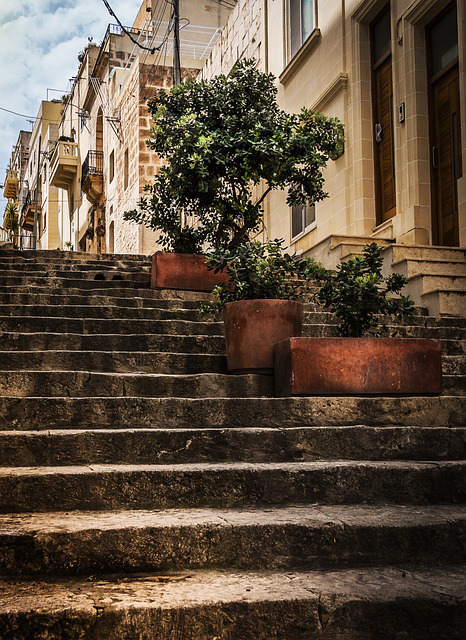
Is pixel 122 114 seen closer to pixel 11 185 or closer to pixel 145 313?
pixel 145 313

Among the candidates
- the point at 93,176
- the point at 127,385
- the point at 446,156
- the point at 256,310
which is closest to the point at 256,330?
the point at 256,310

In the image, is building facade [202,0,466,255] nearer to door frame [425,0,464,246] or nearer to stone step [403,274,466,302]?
door frame [425,0,464,246]

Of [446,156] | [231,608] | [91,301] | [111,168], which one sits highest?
[111,168]

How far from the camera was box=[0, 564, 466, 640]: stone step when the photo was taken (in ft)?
8.02

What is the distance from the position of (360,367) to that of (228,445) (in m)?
1.07

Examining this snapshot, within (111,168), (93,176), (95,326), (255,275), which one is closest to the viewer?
(255,275)

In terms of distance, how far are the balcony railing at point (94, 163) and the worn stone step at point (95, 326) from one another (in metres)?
25.4

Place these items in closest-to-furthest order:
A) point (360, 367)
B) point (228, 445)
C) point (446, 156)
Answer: point (228, 445), point (360, 367), point (446, 156)

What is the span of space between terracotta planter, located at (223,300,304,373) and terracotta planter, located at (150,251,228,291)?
2.81 metres

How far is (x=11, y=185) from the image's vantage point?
65125 millimetres

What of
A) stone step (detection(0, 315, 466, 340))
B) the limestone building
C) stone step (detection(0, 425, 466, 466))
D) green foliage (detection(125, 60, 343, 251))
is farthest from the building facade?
the limestone building

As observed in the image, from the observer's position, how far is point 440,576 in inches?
117

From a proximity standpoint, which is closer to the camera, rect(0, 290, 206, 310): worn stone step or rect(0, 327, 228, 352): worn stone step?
rect(0, 327, 228, 352): worn stone step

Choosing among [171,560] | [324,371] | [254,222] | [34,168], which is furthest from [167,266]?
[34,168]
